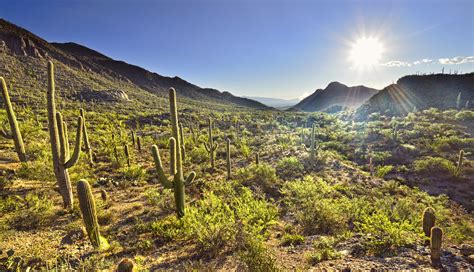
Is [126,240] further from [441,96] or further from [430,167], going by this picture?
[441,96]

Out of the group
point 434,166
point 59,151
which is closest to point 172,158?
point 59,151

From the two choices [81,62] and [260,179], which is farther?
[81,62]

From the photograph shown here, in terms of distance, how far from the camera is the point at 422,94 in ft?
141

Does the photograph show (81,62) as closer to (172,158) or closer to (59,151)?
(59,151)

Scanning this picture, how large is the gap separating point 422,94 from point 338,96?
57.0 meters

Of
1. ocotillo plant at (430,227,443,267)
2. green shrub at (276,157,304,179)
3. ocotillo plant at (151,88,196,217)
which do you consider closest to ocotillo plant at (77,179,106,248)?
ocotillo plant at (151,88,196,217)

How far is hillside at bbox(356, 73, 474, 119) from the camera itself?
3716cm

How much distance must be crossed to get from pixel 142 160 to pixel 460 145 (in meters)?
22.9

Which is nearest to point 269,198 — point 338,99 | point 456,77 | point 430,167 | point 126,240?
point 126,240

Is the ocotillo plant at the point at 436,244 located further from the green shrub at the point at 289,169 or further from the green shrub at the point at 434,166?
the green shrub at the point at 434,166

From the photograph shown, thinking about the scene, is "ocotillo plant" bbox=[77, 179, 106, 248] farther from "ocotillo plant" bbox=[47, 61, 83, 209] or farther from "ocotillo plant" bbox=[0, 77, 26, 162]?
"ocotillo plant" bbox=[0, 77, 26, 162]

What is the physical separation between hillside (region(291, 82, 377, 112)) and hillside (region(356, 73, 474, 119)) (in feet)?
136

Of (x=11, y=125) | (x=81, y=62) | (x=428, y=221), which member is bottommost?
(x=428, y=221)

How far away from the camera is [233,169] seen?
40.3 feet
